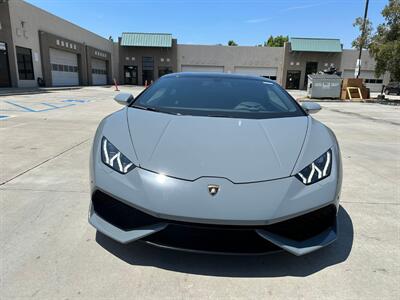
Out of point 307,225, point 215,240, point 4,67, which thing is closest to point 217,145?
point 215,240

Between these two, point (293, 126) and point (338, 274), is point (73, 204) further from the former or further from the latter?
point (338, 274)

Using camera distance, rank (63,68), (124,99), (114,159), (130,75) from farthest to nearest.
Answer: (130,75) → (63,68) → (124,99) → (114,159)

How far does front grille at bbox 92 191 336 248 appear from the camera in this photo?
1870 mm

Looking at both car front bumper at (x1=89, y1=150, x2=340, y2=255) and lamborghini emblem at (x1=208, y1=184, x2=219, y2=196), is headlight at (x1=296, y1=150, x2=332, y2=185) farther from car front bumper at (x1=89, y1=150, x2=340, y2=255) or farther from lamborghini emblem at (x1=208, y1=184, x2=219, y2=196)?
lamborghini emblem at (x1=208, y1=184, x2=219, y2=196)

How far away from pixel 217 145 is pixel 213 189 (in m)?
0.41

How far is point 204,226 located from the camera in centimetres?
186

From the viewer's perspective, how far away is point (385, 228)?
2836 millimetres

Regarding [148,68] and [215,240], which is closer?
[215,240]

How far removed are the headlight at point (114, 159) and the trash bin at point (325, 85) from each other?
22567 millimetres

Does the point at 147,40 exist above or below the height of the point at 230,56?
above

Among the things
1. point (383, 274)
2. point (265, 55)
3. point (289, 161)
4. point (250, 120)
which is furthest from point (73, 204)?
point (265, 55)

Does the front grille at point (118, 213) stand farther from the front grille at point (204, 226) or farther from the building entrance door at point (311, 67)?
the building entrance door at point (311, 67)

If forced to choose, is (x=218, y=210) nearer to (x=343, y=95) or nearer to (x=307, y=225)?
(x=307, y=225)

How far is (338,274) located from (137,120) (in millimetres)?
1904
